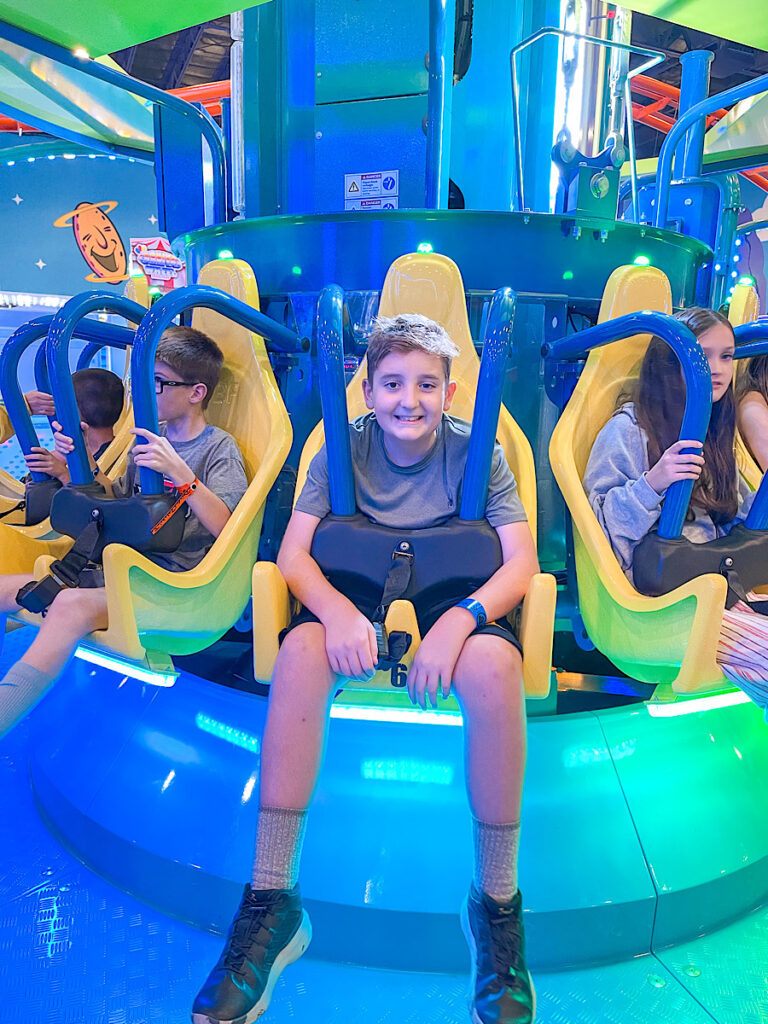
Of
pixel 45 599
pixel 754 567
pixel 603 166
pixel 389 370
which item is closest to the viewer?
pixel 389 370

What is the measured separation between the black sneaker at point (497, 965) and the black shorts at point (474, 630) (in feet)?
1.35

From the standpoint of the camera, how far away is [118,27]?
2.09 meters

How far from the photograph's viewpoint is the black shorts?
4.22ft

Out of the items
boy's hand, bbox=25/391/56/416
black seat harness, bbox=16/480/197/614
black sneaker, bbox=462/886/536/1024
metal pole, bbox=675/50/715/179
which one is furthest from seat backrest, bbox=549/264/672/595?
metal pole, bbox=675/50/715/179


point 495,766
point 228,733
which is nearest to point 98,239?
point 228,733

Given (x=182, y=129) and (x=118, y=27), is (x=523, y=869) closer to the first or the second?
(x=118, y=27)

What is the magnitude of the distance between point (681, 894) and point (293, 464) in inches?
55.2

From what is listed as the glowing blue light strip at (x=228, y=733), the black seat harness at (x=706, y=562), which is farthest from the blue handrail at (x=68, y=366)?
the black seat harness at (x=706, y=562)

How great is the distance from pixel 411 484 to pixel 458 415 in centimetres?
45

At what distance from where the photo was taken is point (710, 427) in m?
1.73

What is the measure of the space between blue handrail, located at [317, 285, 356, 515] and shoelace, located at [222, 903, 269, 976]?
27.6 inches

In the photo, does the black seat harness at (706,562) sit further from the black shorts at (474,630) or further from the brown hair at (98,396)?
the brown hair at (98,396)

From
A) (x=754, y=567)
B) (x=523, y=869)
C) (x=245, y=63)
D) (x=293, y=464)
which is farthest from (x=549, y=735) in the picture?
(x=245, y=63)

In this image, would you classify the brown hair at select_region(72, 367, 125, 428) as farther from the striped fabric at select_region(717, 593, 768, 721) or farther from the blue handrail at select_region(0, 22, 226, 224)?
the striped fabric at select_region(717, 593, 768, 721)
